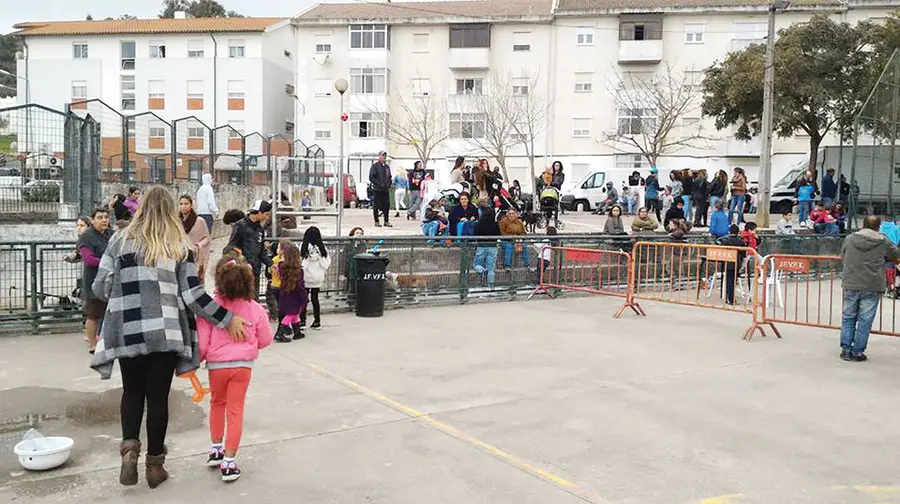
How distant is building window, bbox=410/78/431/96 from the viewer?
50.6 meters

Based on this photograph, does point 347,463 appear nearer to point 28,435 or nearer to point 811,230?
point 28,435

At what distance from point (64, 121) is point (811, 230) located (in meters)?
18.9

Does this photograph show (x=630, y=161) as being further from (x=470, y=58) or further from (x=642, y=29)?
(x=470, y=58)

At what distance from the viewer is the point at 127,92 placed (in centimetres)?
5738

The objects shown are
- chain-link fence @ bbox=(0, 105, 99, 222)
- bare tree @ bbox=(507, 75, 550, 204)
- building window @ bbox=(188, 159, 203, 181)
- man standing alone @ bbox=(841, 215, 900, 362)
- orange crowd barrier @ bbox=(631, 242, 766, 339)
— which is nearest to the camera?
man standing alone @ bbox=(841, 215, 900, 362)

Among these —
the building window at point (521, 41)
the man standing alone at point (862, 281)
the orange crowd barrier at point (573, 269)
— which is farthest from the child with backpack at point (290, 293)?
the building window at point (521, 41)

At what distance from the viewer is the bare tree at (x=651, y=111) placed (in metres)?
45.0

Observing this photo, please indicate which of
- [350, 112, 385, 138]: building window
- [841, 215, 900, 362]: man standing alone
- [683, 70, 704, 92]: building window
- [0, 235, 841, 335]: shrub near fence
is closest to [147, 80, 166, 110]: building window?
[350, 112, 385, 138]: building window

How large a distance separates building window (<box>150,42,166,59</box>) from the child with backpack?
52.2 metres

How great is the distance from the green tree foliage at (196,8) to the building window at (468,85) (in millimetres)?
43480

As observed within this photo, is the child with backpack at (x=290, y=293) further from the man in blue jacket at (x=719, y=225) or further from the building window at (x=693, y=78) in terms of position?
the building window at (x=693, y=78)

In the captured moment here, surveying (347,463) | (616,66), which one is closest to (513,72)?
(616,66)

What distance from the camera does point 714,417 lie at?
6.87 meters

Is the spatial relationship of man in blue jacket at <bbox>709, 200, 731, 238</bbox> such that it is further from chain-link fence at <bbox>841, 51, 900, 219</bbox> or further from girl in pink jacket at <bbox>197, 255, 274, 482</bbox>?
girl in pink jacket at <bbox>197, 255, 274, 482</bbox>
